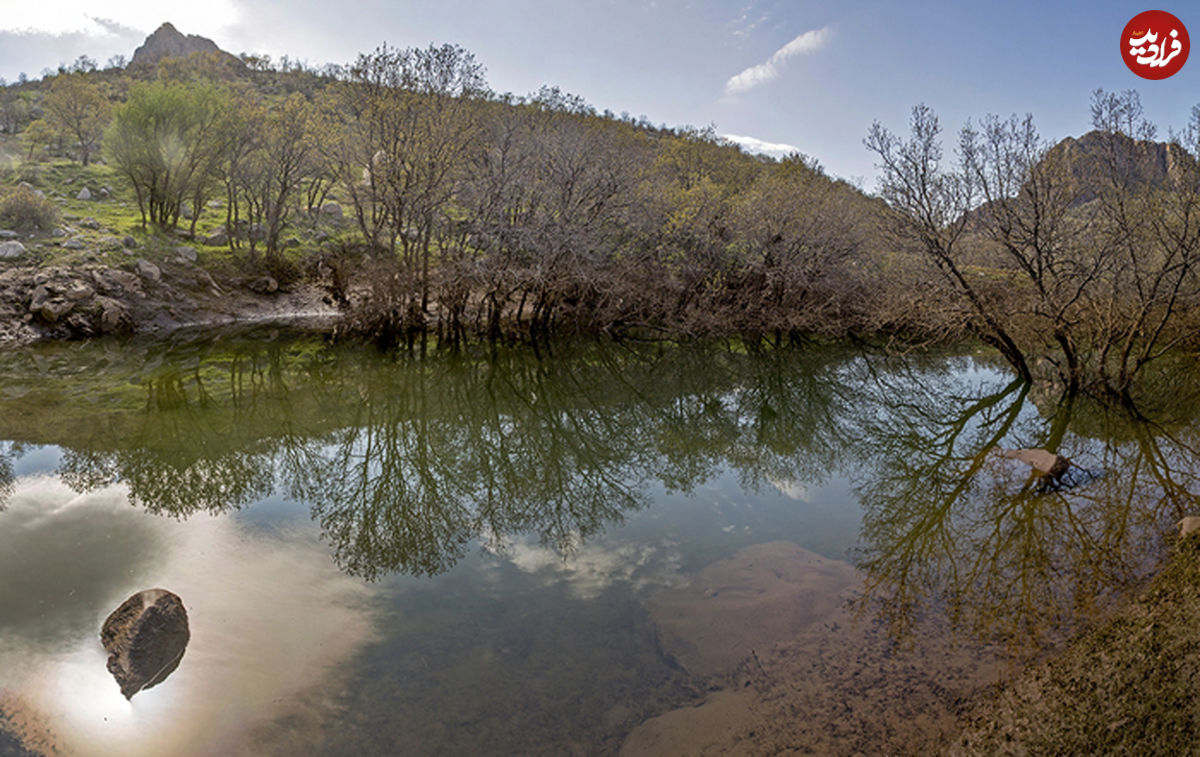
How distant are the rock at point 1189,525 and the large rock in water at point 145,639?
34.7ft

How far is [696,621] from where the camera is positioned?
592 centimetres

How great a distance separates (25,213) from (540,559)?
1033 inches

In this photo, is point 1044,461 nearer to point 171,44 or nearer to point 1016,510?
point 1016,510

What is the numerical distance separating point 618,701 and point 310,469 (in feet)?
22.3

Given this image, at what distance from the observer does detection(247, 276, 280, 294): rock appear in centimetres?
2612

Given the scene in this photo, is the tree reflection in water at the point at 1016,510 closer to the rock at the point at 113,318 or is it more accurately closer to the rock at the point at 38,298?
the rock at the point at 113,318

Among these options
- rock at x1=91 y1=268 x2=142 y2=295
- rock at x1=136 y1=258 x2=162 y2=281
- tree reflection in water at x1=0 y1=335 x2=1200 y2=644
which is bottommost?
tree reflection in water at x1=0 y1=335 x2=1200 y2=644

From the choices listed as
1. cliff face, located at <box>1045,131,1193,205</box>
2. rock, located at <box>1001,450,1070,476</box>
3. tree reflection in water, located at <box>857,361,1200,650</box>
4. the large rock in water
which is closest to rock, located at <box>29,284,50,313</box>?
the large rock in water

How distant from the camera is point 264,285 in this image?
2634 centimetres

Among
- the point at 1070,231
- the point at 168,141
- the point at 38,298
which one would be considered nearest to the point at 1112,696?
the point at 1070,231

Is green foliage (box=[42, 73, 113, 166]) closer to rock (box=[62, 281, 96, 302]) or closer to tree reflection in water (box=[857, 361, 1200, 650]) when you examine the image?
rock (box=[62, 281, 96, 302])

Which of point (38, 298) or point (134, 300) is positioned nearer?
point (38, 298)

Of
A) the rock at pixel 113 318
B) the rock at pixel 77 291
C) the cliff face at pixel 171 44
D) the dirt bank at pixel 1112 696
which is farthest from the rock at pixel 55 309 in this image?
the cliff face at pixel 171 44

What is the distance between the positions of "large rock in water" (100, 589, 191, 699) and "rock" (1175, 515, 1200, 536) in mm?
10570
